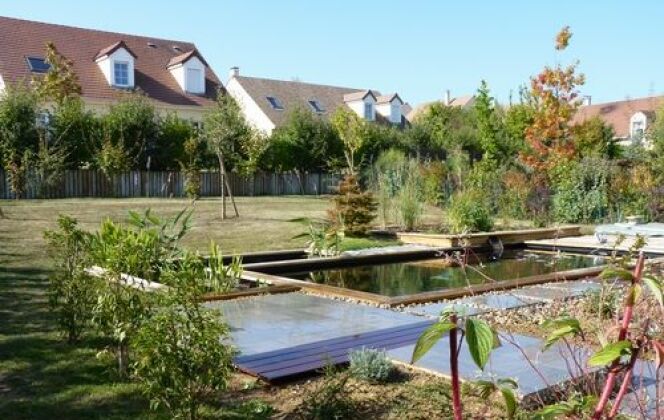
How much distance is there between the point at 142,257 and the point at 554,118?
62.9 ft

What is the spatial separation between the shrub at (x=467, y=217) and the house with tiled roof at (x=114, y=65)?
17121 mm

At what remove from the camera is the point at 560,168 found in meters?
16.5

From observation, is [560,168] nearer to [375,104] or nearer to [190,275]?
[190,275]

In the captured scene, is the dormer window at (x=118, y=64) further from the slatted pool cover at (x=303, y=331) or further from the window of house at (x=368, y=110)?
the slatted pool cover at (x=303, y=331)

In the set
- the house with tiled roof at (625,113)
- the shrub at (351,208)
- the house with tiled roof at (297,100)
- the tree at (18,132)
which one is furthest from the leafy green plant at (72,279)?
the house with tiled roof at (625,113)

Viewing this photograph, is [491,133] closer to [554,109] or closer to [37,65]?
[554,109]

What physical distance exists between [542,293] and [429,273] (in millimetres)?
2710

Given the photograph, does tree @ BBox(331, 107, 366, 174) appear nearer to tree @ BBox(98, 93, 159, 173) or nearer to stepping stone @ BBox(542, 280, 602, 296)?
tree @ BBox(98, 93, 159, 173)

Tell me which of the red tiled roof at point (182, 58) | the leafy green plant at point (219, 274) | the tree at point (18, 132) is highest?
the red tiled roof at point (182, 58)

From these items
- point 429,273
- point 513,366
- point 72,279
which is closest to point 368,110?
point 429,273

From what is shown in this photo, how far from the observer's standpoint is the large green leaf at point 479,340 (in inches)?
45.8

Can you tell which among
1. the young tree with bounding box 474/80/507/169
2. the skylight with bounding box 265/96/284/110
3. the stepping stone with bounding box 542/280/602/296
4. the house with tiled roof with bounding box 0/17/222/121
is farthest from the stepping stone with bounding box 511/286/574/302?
the skylight with bounding box 265/96/284/110

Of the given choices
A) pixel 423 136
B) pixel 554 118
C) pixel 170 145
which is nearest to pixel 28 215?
pixel 170 145

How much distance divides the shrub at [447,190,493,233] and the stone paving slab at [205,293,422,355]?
6.35 metres
